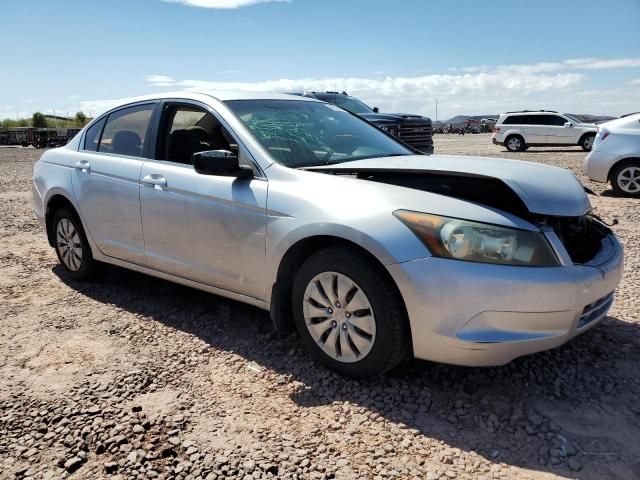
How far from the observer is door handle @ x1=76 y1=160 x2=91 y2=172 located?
4.57 metres

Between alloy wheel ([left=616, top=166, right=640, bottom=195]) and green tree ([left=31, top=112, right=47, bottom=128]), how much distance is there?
52007 mm

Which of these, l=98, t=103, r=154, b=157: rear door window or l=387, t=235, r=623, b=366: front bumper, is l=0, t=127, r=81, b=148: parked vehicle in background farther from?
l=387, t=235, r=623, b=366: front bumper

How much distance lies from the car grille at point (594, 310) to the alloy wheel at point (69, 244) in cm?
401

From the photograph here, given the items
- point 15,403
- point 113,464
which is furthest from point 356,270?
point 15,403

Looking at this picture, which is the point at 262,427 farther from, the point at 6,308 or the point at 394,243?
the point at 6,308

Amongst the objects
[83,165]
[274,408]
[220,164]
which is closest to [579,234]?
[274,408]

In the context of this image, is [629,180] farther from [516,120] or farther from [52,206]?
[516,120]

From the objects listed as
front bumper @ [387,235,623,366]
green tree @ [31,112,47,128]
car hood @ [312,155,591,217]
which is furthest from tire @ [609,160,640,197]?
green tree @ [31,112,47,128]

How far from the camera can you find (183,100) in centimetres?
409

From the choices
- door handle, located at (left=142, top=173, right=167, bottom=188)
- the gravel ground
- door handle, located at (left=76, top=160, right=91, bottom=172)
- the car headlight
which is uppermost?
door handle, located at (left=76, top=160, right=91, bottom=172)

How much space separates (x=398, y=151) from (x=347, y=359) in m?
1.87

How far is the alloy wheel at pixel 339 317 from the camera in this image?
292 centimetres

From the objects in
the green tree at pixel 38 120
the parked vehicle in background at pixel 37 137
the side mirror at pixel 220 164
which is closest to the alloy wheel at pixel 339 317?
the side mirror at pixel 220 164

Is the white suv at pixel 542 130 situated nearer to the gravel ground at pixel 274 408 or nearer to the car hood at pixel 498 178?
the gravel ground at pixel 274 408
